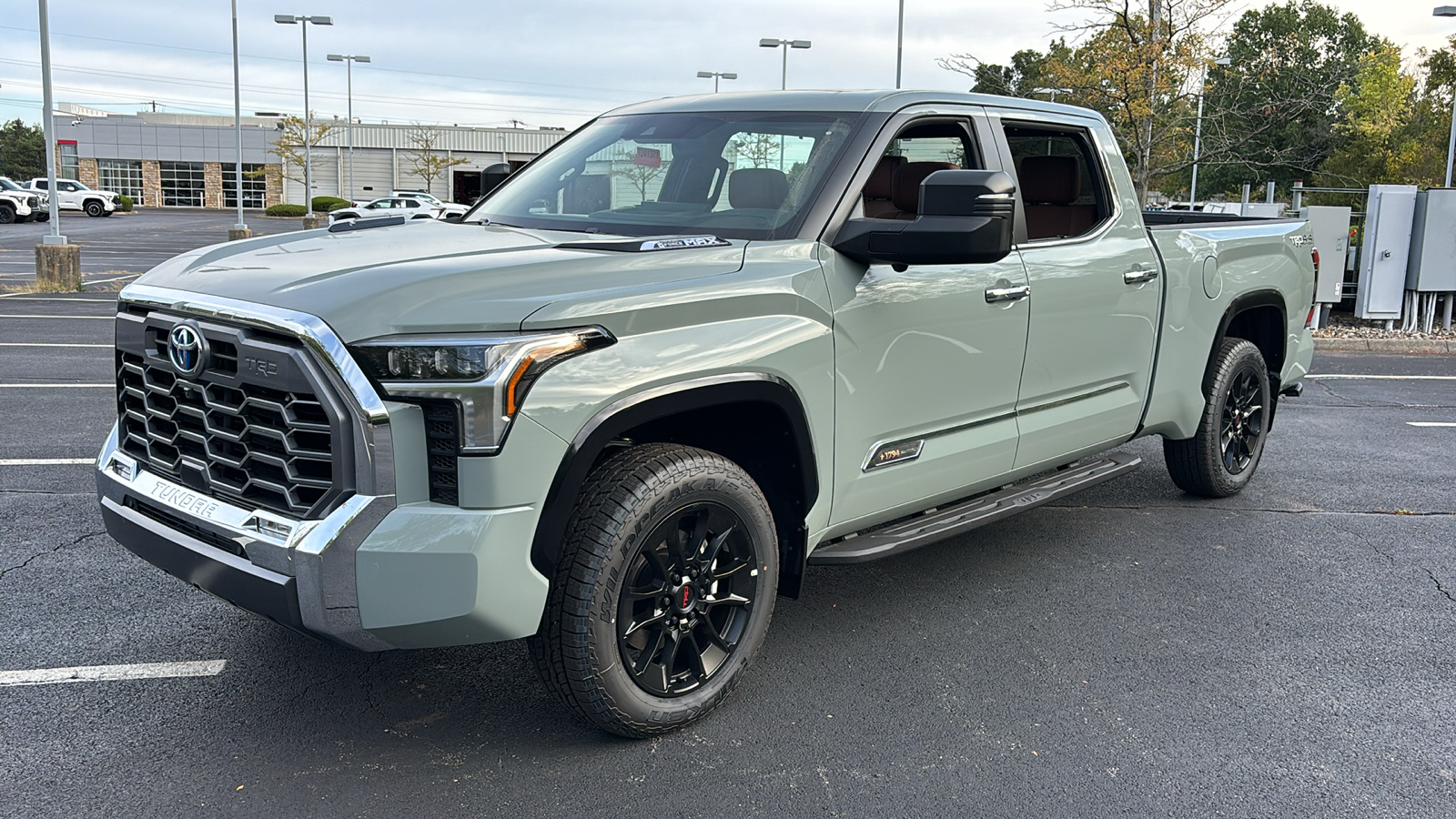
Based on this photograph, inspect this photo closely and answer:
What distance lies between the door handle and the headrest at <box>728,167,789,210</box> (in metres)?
0.84

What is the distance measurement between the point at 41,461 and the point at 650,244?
15.4ft

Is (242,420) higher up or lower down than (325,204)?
lower down

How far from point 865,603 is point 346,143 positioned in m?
74.6

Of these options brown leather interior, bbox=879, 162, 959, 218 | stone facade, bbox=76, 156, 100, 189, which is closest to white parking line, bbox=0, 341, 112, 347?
brown leather interior, bbox=879, 162, 959, 218

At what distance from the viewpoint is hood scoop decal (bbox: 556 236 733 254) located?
3351 mm

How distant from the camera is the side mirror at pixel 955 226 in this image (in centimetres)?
336

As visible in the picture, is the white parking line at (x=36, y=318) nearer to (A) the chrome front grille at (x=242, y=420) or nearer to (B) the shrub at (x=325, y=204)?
(A) the chrome front grille at (x=242, y=420)

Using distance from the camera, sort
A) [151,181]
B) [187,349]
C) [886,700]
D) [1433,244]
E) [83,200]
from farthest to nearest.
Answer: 1. [151,181]
2. [83,200]
3. [1433,244]
4. [886,700]
5. [187,349]

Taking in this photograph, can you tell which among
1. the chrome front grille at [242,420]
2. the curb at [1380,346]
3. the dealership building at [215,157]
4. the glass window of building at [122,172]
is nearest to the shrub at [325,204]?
the dealership building at [215,157]

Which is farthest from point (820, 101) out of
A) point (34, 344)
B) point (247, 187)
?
point (247, 187)

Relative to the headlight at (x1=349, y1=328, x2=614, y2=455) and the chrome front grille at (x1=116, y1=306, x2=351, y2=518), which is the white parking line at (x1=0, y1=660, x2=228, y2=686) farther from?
the headlight at (x1=349, y1=328, x2=614, y2=455)

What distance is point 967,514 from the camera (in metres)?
4.27

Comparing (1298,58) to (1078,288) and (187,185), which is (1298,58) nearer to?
(187,185)

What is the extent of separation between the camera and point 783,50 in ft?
135
